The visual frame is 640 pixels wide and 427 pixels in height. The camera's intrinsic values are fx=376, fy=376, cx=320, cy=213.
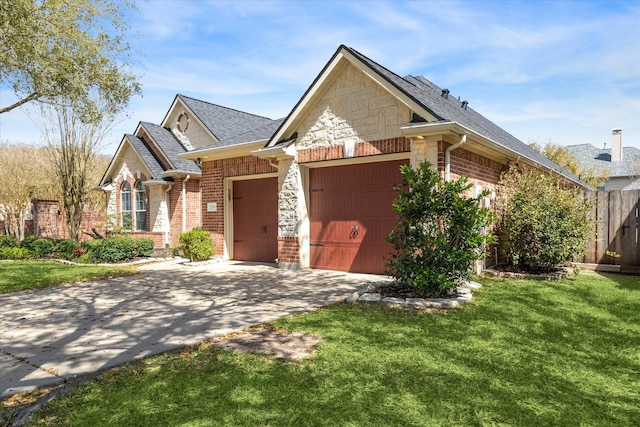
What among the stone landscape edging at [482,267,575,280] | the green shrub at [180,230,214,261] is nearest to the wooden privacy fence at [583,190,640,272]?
the stone landscape edging at [482,267,575,280]

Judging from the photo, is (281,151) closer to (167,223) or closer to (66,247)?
(167,223)

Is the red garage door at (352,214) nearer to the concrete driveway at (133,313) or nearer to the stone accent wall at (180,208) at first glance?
the concrete driveway at (133,313)

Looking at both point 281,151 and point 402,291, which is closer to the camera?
point 402,291

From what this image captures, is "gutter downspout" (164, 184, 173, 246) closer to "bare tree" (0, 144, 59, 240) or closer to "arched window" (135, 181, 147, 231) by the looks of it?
"arched window" (135, 181, 147, 231)

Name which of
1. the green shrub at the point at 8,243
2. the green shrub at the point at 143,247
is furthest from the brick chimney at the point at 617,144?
the green shrub at the point at 8,243

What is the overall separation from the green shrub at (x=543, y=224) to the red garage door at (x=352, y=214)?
9.22ft

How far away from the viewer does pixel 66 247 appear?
14.5 metres

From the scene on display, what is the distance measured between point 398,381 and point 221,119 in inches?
637

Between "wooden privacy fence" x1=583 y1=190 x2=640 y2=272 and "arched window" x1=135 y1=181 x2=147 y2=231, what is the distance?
1569 centimetres

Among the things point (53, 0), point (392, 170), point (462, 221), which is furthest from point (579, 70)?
point (53, 0)

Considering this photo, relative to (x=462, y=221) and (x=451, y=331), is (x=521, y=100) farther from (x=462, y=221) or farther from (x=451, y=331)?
(x=451, y=331)

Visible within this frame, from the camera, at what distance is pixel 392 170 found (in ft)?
27.7

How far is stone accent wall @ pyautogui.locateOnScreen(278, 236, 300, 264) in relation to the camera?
31.2 feet

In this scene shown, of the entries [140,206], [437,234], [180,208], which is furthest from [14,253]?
[437,234]
